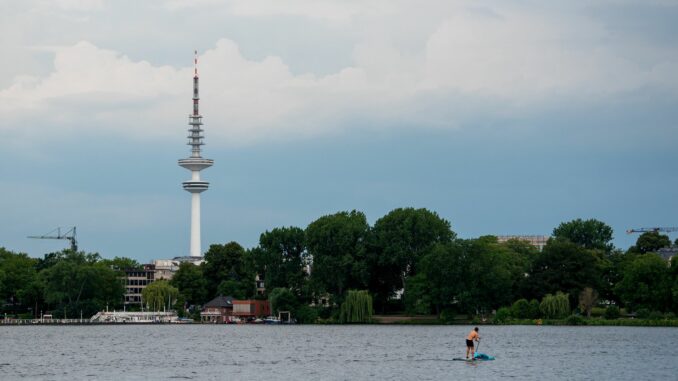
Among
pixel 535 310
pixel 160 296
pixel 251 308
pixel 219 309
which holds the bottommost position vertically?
pixel 535 310

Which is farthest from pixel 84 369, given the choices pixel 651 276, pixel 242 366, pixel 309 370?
pixel 651 276

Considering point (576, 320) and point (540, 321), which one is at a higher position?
point (540, 321)

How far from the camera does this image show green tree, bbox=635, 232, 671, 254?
181875 millimetres

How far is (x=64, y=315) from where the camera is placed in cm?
17425

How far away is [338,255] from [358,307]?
9.18 meters

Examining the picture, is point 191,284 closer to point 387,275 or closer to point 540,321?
point 387,275

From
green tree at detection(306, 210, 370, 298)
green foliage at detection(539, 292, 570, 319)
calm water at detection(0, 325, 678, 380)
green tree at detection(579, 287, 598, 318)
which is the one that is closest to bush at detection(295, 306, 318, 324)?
green tree at detection(306, 210, 370, 298)

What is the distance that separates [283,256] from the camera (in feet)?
525

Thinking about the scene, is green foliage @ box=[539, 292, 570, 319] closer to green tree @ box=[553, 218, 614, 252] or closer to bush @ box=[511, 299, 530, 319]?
bush @ box=[511, 299, 530, 319]

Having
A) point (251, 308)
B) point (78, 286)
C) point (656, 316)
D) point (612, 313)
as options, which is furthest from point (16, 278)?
point (656, 316)

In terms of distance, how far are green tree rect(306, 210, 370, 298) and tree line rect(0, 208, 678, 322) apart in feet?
0.57

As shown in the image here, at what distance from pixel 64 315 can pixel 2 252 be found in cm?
2084

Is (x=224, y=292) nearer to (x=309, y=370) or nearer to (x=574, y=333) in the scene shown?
(x=574, y=333)

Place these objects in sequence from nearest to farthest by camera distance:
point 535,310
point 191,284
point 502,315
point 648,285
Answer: point 648,285 → point 535,310 → point 502,315 → point 191,284
